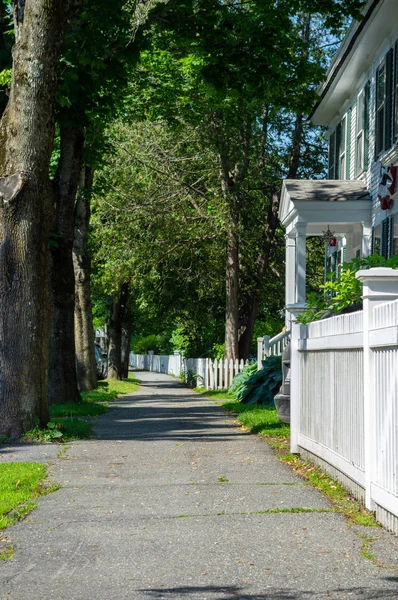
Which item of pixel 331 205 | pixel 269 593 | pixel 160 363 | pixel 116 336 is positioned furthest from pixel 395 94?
pixel 160 363

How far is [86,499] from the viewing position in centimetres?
848

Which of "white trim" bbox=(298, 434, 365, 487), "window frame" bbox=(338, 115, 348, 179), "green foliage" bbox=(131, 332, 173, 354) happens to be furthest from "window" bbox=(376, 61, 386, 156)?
"green foliage" bbox=(131, 332, 173, 354)

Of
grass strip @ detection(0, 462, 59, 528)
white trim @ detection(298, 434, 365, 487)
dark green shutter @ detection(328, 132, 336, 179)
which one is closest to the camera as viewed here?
grass strip @ detection(0, 462, 59, 528)

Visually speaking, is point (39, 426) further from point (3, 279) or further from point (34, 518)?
point (34, 518)

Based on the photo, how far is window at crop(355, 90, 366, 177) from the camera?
21.5 m

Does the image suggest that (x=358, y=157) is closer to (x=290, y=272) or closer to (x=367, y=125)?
(x=367, y=125)

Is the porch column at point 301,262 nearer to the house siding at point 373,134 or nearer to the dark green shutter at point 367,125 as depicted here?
the house siding at point 373,134

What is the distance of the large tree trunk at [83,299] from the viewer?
97.4 feet

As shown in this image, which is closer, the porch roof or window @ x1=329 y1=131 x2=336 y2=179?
the porch roof

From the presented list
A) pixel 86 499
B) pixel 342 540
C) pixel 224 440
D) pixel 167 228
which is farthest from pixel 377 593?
pixel 167 228

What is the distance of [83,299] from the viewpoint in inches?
1205

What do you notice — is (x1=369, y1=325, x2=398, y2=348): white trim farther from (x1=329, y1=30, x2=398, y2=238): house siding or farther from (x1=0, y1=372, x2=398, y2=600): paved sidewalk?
(x1=329, y1=30, x2=398, y2=238): house siding

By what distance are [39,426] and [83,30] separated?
7.06m

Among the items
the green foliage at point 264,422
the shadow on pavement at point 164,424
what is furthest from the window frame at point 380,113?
the shadow on pavement at point 164,424
